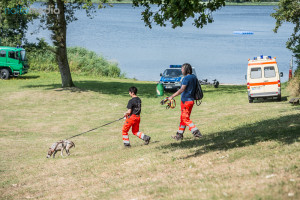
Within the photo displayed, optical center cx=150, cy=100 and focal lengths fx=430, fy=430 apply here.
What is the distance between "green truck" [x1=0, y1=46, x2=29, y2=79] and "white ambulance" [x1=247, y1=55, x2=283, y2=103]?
20369 mm

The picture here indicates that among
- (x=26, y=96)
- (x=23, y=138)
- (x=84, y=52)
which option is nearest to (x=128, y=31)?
(x=84, y=52)

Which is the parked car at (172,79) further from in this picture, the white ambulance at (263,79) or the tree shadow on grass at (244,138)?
the tree shadow on grass at (244,138)

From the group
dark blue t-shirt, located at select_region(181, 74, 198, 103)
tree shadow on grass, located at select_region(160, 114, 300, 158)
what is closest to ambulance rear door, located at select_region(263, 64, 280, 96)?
tree shadow on grass, located at select_region(160, 114, 300, 158)

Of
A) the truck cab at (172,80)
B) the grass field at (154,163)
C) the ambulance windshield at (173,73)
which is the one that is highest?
the ambulance windshield at (173,73)

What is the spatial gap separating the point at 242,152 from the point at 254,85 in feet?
52.3

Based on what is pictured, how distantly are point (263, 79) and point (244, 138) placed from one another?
14.2 m

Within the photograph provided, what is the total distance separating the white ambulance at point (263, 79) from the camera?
964 inches

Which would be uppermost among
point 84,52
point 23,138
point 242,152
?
point 84,52

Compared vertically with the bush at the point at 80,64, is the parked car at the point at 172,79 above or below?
below

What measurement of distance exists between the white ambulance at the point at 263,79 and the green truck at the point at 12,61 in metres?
20.4

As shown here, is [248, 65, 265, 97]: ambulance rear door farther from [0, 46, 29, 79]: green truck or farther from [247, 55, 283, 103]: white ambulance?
[0, 46, 29, 79]: green truck

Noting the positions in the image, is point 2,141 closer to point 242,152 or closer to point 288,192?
point 242,152

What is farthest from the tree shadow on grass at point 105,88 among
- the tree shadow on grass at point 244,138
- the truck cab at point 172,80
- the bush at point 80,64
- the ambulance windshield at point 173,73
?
the tree shadow on grass at point 244,138

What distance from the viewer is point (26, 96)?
91.4ft
